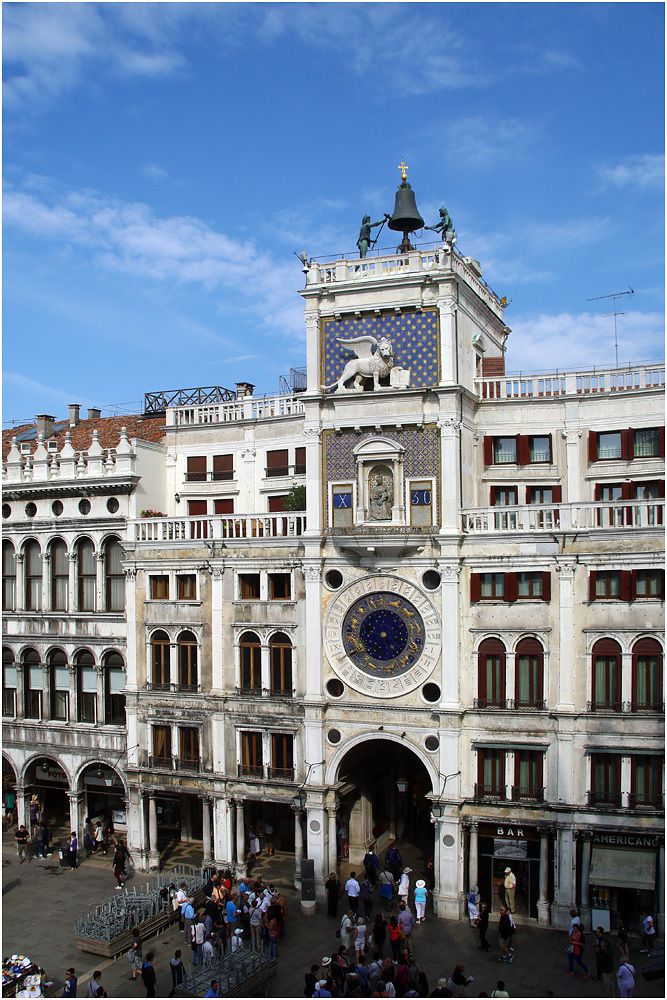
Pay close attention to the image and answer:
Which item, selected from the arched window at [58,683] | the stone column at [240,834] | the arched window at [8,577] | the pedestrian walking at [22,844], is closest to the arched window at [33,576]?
the arched window at [8,577]

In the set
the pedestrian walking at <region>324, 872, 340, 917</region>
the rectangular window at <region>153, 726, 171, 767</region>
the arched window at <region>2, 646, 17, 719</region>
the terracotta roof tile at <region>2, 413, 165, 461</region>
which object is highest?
the terracotta roof tile at <region>2, 413, 165, 461</region>

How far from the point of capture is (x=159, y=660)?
1666 inches

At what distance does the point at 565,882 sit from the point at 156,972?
48.6 ft

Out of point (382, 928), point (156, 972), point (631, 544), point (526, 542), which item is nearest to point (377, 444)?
point (526, 542)

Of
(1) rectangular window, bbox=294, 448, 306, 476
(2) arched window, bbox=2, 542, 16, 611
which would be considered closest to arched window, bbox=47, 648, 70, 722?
(2) arched window, bbox=2, 542, 16, 611

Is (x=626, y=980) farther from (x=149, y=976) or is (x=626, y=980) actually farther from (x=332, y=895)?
(x=149, y=976)

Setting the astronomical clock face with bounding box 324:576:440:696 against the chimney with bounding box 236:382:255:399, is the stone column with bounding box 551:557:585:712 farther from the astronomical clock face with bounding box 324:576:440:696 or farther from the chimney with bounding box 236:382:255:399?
the chimney with bounding box 236:382:255:399

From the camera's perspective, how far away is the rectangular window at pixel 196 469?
46969mm

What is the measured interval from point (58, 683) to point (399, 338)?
24261 mm

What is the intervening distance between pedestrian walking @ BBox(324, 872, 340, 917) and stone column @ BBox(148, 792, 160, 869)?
9.50 metres

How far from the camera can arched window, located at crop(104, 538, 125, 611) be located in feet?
144

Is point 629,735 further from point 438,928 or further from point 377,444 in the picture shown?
point 377,444

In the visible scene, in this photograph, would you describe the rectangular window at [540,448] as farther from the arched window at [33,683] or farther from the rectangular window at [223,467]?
the arched window at [33,683]

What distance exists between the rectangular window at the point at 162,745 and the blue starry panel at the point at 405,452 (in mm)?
13265
